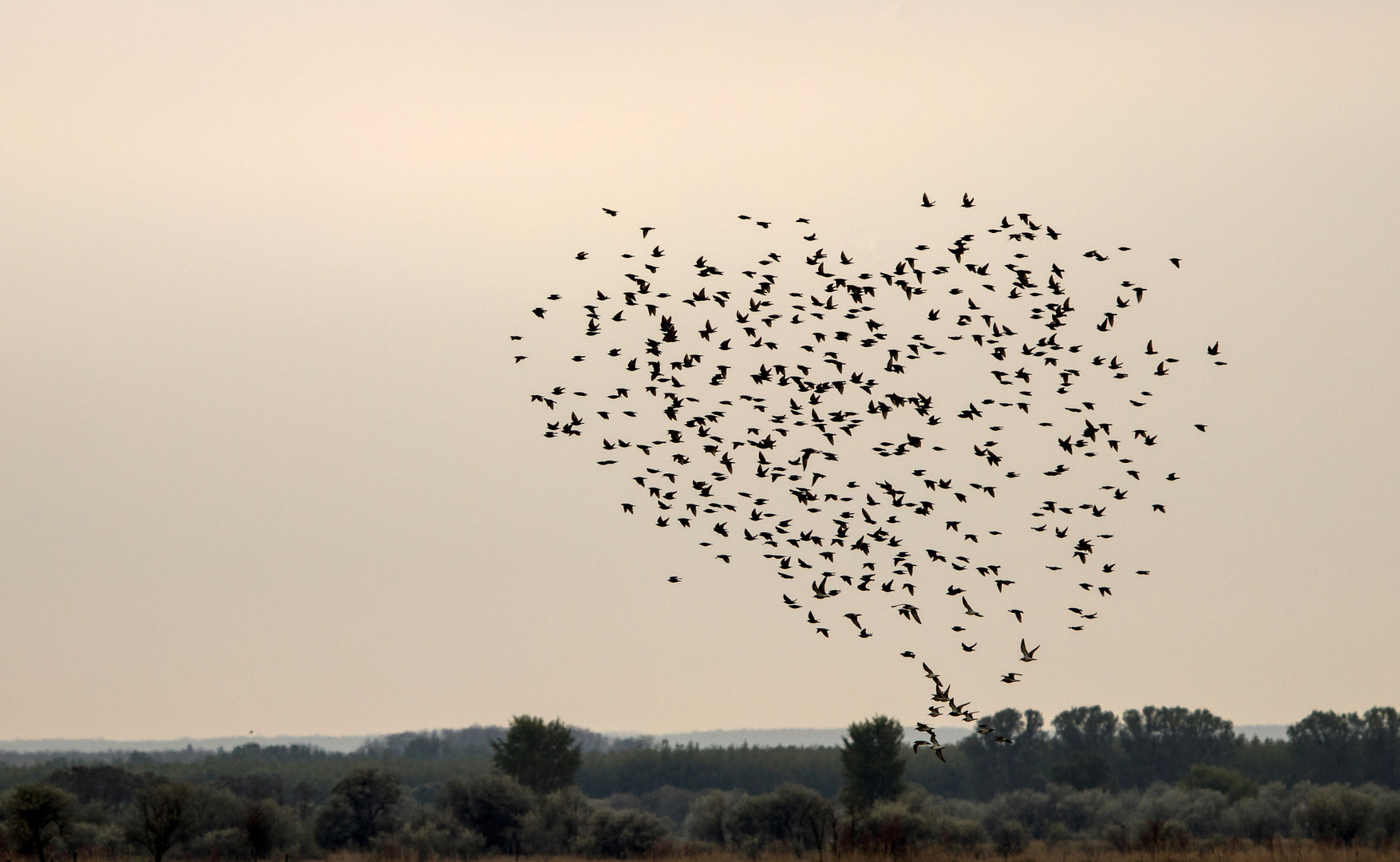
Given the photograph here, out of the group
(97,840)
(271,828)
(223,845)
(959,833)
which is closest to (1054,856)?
(959,833)

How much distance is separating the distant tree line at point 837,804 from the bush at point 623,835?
82 millimetres

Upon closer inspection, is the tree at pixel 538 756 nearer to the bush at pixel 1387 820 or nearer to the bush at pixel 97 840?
the bush at pixel 97 840

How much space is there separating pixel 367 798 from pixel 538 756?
22847 millimetres

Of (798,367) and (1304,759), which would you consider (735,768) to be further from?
(798,367)

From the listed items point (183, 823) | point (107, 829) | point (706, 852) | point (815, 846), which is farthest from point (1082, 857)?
point (107, 829)

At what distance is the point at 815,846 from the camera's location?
200 feet

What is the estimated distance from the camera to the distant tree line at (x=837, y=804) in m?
60.0

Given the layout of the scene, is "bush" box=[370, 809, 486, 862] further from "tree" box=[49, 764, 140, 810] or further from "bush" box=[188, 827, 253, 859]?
"tree" box=[49, 764, 140, 810]

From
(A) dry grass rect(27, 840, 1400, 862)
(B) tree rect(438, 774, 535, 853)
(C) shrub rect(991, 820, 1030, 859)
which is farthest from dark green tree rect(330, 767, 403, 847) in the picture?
(C) shrub rect(991, 820, 1030, 859)

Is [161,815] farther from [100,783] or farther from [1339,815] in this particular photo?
[1339,815]

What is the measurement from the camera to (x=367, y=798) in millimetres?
68438

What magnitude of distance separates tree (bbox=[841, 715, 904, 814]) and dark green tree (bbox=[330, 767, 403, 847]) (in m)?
29.6

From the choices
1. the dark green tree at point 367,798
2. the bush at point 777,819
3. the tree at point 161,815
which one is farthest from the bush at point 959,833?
the tree at point 161,815

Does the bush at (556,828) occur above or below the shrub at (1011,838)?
above
